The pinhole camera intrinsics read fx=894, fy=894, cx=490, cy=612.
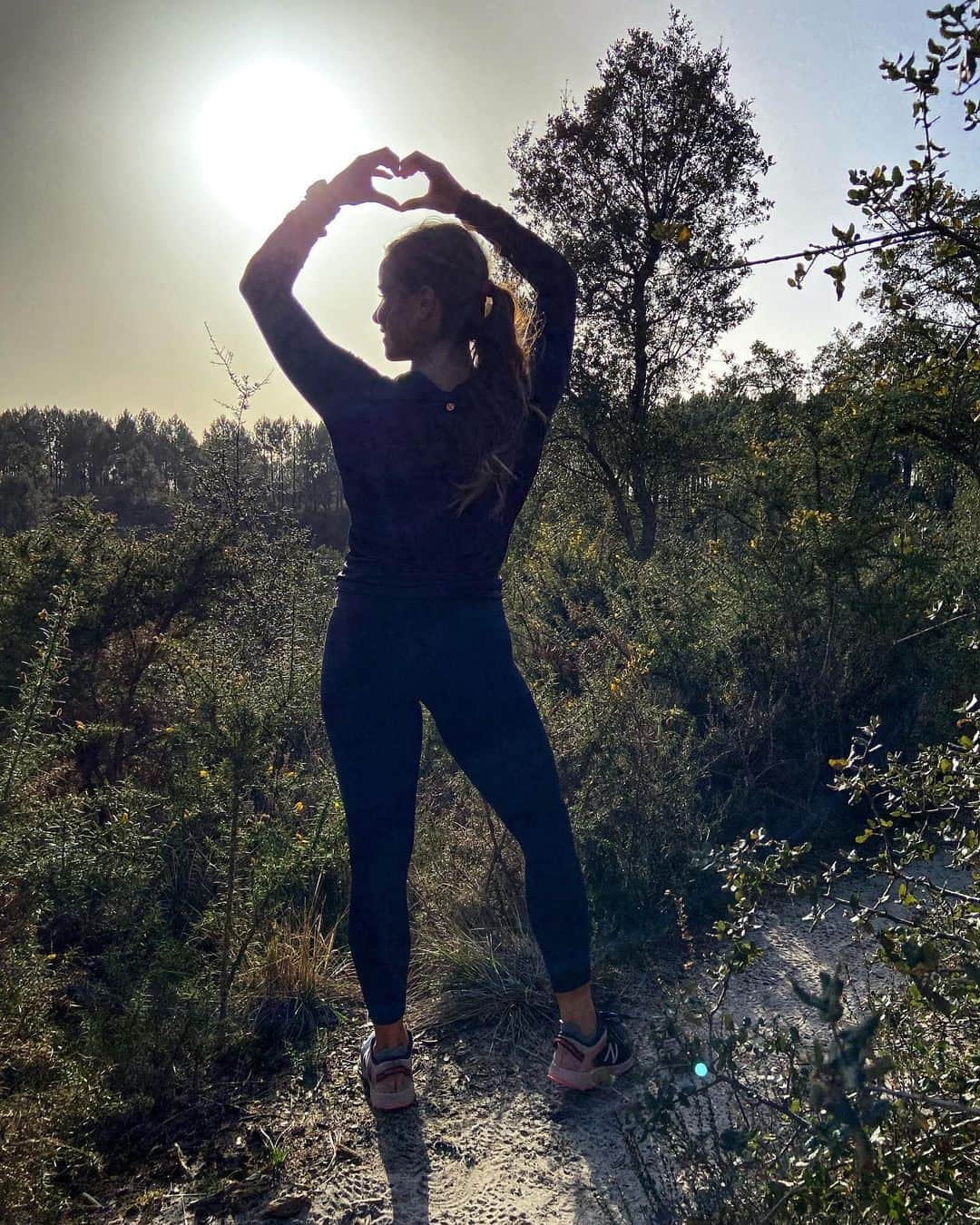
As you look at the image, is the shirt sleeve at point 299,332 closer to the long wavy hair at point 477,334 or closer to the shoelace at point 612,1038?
the long wavy hair at point 477,334

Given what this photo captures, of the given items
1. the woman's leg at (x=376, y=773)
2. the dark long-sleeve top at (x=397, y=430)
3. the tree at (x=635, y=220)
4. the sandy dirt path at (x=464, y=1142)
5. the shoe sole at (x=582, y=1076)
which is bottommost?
the sandy dirt path at (x=464, y=1142)

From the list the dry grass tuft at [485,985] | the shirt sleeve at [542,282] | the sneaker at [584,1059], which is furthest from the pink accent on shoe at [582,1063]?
the shirt sleeve at [542,282]

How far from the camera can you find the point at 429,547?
6.95ft

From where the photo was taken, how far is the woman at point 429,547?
6.75 feet

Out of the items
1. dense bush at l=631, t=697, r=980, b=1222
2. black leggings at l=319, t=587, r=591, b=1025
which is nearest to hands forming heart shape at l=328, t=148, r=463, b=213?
black leggings at l=319, t=587, r=591, b=1025

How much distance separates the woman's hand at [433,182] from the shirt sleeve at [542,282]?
3 centimetres

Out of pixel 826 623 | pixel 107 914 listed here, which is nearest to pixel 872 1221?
pixel 107 914

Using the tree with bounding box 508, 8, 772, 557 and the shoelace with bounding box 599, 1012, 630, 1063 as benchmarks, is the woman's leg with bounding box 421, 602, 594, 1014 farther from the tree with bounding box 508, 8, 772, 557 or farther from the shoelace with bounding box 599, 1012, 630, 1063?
the tree with bounding box 508, 8, 772, 557

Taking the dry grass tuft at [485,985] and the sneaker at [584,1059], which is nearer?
the sneaker at [584,1059]

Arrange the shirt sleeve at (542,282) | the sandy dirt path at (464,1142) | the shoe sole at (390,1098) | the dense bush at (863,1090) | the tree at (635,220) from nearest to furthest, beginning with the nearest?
the dense bush at (863,1090) → the sandy dirt path at (464,1142) → the shirt sleeve at (542,282) → the shoe sole at (390,1098) → the tree at (635,220)

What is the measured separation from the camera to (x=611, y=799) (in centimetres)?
333

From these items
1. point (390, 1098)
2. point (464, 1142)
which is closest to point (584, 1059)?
point (464, 1142)

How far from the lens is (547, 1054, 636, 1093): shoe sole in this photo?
221 centimetres

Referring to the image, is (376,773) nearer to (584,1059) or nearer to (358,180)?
(584,1059)
